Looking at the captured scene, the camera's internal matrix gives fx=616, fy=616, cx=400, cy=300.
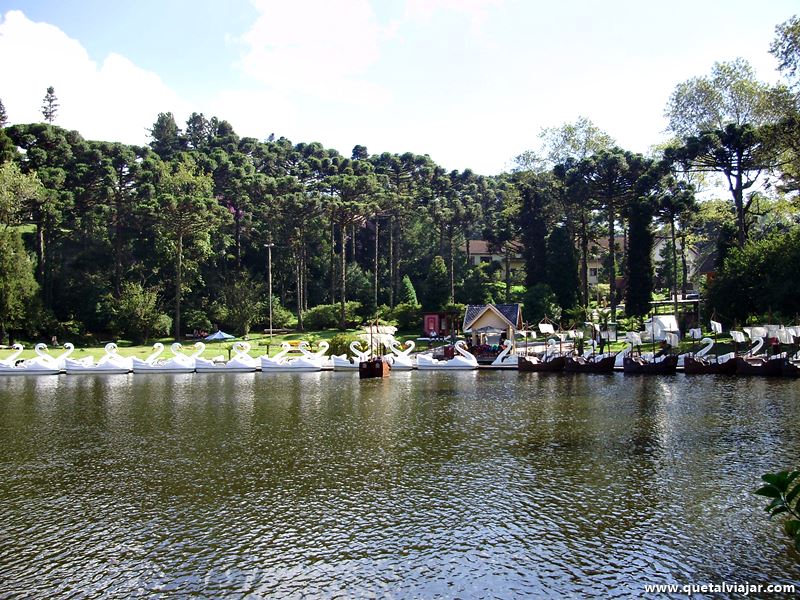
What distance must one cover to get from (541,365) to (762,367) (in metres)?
12.9

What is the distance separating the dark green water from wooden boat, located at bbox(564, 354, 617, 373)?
477 inches

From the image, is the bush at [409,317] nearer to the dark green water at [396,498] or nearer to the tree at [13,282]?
the tree at [13,282]

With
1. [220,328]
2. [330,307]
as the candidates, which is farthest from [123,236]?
[330,307]

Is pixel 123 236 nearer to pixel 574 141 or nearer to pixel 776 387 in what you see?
pixel 574 141

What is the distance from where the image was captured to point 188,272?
67938 millimetres

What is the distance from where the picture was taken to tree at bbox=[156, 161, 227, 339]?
6109 centimetres

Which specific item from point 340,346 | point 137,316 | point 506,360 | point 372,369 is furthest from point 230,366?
point 137,316

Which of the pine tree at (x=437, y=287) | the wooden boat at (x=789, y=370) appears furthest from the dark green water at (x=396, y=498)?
the pine tree at (x=437, y=287)

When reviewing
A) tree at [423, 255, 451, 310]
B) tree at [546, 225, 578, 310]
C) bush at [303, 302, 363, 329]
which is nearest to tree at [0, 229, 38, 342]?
bush at [303, 302, 363, 329]

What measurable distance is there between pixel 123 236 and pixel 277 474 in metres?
60.0

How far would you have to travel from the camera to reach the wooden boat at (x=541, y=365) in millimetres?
41094

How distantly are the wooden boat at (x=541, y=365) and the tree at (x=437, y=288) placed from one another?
2618 centimetres

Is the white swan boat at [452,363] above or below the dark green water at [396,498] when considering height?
above

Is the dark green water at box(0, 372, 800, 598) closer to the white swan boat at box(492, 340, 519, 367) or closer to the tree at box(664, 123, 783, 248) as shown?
the white swan boat at box(492, 340, 519, 367)
